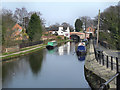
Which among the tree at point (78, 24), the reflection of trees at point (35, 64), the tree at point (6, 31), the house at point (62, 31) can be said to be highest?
the tree at point (78, 24)

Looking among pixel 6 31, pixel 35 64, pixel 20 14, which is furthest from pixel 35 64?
pixel 20 14

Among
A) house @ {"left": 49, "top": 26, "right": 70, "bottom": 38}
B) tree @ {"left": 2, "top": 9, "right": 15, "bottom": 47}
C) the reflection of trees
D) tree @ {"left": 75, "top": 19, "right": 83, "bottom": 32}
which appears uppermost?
tree @ {"left": 75, "top": 19, "right": 83, "bottom": 32}

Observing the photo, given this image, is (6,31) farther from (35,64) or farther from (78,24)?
(78,24)

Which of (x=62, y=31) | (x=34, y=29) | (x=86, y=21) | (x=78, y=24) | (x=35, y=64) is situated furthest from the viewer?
(x=86, y=21)

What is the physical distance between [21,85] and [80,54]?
53.2ft

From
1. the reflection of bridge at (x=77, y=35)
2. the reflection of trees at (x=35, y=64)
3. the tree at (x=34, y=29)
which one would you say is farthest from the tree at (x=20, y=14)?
the reflection of trees at (x=35, y=64)

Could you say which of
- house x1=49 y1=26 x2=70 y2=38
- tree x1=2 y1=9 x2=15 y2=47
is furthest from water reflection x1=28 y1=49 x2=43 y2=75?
house x1=49 y1=26 x2=70 y2=38

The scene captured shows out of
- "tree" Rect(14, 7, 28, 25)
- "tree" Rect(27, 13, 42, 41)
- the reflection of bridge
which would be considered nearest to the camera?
"tree" Rect(27, 13, 42, 41)

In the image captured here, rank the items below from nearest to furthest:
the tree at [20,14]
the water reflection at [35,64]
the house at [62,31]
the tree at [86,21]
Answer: the water reflection at [35,64] → the tree at [20,14] → the house at [62,31] → the tree at [86,21]

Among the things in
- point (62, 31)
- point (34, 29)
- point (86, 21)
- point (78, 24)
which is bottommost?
point (34, 29)

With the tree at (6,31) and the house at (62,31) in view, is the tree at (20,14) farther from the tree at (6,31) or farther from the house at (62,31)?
the tree at (6,31)

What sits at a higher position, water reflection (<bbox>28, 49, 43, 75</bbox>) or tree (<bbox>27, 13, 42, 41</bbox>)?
tree (<bbox>27, 13, 42, 41</bbox>)

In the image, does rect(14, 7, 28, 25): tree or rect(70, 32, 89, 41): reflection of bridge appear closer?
rect(14, 7, 28, 25): tree

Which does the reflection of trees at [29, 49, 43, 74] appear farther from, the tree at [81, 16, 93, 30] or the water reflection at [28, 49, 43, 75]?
the tree at [81, 16, 93, 30]
